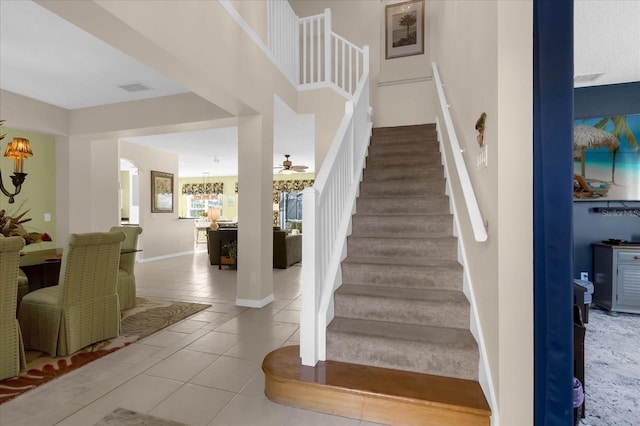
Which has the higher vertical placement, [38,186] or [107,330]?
[38,186]

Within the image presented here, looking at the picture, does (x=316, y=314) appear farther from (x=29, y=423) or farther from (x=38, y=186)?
(x=38, y=186)

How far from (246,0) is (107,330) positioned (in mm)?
3795

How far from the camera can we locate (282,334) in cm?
310

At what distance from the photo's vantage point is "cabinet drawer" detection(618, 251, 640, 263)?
3852 mm

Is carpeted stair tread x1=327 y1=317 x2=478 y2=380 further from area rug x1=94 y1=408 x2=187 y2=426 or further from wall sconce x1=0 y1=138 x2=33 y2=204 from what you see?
wall sconce x1=0 y1=138 x2=33 y2=204

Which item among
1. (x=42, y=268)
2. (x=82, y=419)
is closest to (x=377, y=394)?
(x=82, y=419)

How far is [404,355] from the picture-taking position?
2.05 metres

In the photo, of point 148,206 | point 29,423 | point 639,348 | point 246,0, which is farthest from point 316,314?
point 148,206

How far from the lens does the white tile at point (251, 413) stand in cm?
180

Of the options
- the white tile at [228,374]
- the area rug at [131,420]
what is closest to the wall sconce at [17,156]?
the area rug at [131,420]

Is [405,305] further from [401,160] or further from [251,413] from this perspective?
[401,160]

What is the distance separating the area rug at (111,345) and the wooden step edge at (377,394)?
1.62m

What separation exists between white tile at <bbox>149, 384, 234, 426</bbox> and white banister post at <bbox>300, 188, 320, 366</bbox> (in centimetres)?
59

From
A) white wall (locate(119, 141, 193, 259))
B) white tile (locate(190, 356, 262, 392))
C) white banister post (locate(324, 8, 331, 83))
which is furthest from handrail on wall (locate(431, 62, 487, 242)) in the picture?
white wall (locate(119, 141, 193, 259))
